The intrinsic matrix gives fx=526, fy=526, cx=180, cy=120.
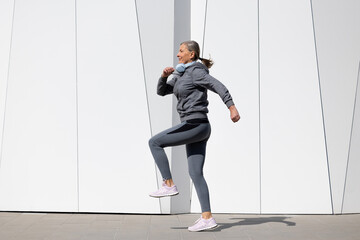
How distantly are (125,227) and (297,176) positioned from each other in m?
2.87

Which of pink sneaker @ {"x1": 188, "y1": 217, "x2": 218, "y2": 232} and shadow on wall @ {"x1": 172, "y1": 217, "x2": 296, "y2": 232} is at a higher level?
pink sneaker @ {"x1": 188, "y1": 217, "x2": 218, "y2": 232}

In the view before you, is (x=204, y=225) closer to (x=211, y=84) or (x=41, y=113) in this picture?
(x=211, y=84)

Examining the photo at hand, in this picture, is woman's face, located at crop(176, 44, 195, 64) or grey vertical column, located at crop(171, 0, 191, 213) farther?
grey vertical column, located at crop(171, 0, 191, 213)

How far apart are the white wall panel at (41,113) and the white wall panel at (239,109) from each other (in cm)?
203

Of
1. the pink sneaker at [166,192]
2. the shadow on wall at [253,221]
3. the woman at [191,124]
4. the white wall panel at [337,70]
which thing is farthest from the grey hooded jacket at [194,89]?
the white wall panel at [337,70]

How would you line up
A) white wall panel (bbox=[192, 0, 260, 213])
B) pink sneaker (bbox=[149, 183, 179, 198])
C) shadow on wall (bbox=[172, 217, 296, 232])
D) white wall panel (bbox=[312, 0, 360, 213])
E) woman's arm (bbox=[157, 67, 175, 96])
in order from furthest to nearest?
white wall panel (bbox=[312, 0, 360, 213]), white wall panel (bbox=[192, 0, 260, 213]), shadow on wall (bbox=[172, 217, 296, 232]), woman's arm (bbox=[157, 67, 175, 96]), pink sneaker (bbox=[149, 183, 179, 198])

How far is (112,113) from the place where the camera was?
306 inches

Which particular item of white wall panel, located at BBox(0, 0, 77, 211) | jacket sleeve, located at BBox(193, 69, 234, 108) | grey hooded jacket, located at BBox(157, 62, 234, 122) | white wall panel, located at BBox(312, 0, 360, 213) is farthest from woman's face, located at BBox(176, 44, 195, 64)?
white wall panel, located at BBox(312, 0, 360, 213)

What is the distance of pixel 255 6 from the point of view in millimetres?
8008

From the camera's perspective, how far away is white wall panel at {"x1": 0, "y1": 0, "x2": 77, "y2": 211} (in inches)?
305

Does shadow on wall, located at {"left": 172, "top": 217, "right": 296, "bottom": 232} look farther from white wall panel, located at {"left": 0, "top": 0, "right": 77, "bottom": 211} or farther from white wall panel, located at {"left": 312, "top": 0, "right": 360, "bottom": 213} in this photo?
white wall panel, located at {"left": 0, "top": 0, "right": 77, "bottom": 211}

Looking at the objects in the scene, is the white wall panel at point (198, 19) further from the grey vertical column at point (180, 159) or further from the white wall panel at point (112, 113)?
the white wall panel at point (112, 113)

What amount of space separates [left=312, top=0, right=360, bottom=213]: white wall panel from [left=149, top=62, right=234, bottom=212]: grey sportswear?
9.29ft

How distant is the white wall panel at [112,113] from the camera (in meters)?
7.66
